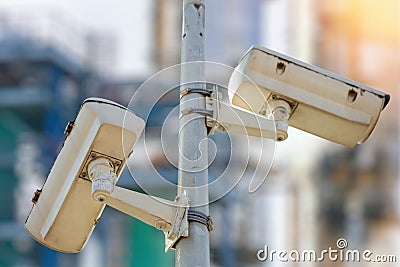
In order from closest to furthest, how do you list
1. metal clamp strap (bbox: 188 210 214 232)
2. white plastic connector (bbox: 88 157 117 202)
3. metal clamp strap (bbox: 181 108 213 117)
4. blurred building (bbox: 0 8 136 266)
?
white plastic connector (bbox: 88 157 117 202) → metal clamp strap (bbox: 188 210 214 232) → metal clamp strap (bbox: 181 108 213 117) → blurred building (bbox: 0 8 136 266)

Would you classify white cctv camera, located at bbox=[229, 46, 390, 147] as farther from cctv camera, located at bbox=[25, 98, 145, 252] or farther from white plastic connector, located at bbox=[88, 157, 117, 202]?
white plastic connector, located at bbox=[88, 157, 117, 202]

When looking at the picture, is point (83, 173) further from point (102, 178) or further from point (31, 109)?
point (31, 109)

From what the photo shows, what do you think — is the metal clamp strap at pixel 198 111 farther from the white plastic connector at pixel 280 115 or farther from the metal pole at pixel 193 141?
the white plastic connector at pixel 280 115

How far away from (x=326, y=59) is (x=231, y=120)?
1571 cm

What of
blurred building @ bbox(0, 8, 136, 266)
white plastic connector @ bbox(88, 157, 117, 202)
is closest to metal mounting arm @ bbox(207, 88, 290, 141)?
white plastic connector @ bbox(88, 157, 117, 202)

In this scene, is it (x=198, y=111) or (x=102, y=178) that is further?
(x=198, y=111)

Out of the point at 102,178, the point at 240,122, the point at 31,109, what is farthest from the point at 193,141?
the point at 31,109

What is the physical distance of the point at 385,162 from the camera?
722 inches

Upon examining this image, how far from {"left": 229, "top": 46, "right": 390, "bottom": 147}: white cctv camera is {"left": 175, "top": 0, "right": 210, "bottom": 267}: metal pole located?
27 centimetres

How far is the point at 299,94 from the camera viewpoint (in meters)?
4.71

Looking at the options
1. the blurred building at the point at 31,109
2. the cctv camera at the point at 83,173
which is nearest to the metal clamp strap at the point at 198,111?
the cctv camera at the point at 83,173

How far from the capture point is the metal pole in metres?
4.21

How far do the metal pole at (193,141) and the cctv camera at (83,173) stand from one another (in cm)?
22

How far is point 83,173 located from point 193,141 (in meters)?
0.42
